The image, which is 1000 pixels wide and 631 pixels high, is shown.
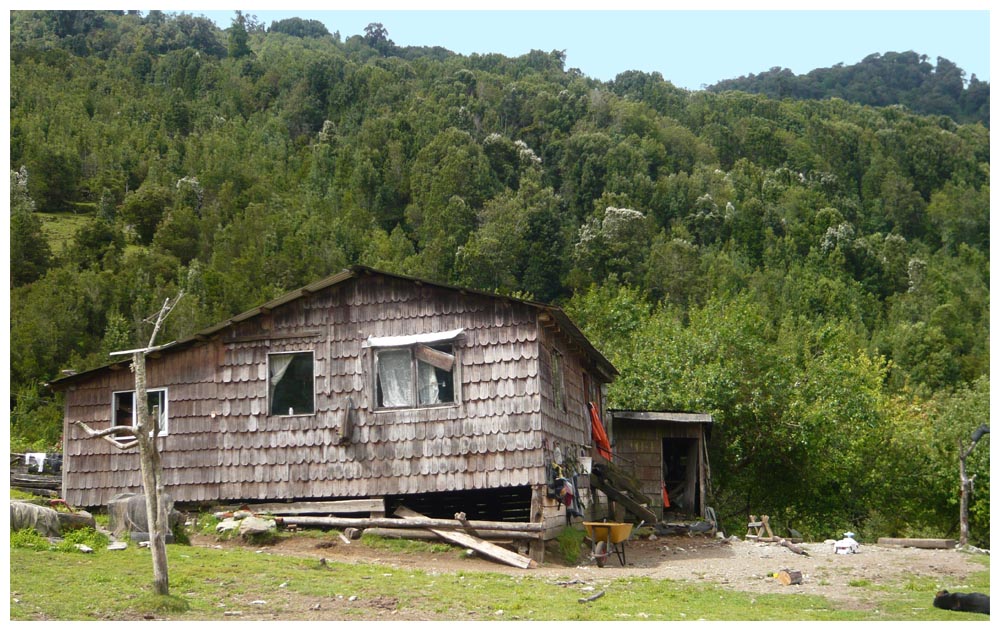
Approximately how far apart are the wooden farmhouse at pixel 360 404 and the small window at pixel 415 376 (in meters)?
0.03

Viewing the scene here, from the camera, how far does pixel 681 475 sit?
29.2 metres

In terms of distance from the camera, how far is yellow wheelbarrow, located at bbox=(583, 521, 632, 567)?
61.9ft

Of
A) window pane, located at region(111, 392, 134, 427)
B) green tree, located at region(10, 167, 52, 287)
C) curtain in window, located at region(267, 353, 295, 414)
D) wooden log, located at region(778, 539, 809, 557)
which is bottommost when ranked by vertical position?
wooden log, located at region(778, 539, 809, 557)

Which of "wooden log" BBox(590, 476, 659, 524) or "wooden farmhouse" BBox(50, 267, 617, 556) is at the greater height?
"wooden farmhouse" BBox(50, 267, 617, 556)

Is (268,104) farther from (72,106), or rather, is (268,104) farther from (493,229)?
(493,229)

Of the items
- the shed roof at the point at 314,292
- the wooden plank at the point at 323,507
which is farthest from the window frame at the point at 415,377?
the wooden plank at the point at 323,507

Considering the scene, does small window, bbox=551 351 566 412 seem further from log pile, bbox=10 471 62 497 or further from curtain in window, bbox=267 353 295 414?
log pile, bbox=10 471 62 497

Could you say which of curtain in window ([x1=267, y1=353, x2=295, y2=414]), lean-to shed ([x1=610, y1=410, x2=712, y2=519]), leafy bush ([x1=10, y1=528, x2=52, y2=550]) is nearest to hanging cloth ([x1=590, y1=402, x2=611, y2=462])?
lean-to shed ([x1=610, y1=410, x2=712, y2=519])

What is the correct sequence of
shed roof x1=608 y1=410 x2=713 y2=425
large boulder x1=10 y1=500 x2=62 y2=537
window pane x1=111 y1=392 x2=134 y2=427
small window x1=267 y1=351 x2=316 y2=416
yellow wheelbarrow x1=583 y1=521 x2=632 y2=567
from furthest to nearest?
shed roof x1=608 y1=410 x2=713 y2=425, window pane x1=111 y1=392 x2=134 y2=427, small window x1=267 y1=351 x2=316 y2=416, yellow wheelbarrow x1=583 y1=521 x2=632 y2=567, large boulder x1=10 y1=500 x2=62 y2=537

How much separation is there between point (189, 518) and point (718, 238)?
72.7 metres

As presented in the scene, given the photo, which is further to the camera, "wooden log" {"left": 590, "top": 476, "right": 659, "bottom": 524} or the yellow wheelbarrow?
"wooden log" {"left": 590, "top": 476, "right": 659, "bottom": 524}

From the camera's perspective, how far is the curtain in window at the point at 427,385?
19.8 m

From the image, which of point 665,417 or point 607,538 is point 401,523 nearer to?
point 607,538

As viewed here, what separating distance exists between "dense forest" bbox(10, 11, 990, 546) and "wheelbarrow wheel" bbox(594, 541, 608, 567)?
471 inches
